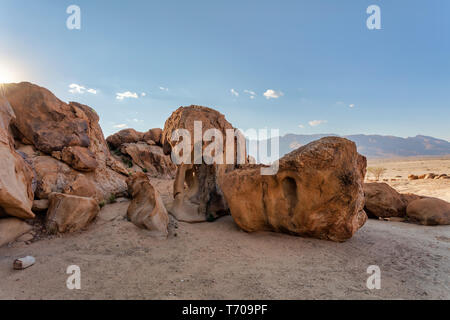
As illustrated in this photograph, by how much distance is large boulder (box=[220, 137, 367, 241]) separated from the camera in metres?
4.81

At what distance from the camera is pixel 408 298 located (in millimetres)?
3133

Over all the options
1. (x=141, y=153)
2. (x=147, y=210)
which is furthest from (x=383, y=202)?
(x=141, y=153)

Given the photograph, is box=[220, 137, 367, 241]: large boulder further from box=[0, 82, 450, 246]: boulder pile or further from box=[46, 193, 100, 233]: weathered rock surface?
box=[46, 193, 100, 233]: weathered rock surface

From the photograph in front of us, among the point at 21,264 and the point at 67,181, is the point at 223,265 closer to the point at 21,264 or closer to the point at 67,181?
the point at 21,264

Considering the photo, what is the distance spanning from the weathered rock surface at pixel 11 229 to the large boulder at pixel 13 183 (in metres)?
0.14

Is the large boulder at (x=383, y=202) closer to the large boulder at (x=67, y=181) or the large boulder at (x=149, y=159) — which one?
the large boulder at (x=67, y=181)

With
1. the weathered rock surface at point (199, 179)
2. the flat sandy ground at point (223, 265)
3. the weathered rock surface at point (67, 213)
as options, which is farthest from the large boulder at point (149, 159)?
the weathered rock surface at point (67, 213)

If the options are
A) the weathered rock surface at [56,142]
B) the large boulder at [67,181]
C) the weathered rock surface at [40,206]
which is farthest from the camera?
the weathered rock surface at [56,142]

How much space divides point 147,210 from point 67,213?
1.72m

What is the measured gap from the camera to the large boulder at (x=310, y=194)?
4.81 meters

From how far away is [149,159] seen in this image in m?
15.7

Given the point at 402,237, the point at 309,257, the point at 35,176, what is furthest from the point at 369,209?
the point at 35,176

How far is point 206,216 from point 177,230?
139cm
